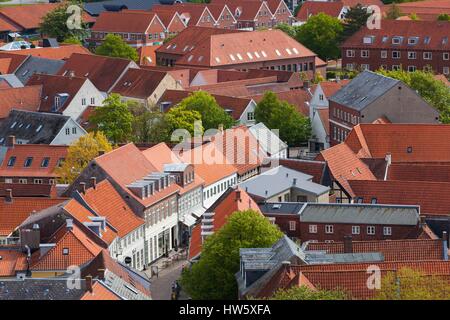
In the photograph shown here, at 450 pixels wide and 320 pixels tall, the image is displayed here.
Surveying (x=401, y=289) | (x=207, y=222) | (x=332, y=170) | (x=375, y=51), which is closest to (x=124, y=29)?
(x=375, y=51)

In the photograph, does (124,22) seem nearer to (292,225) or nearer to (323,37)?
(323,37)

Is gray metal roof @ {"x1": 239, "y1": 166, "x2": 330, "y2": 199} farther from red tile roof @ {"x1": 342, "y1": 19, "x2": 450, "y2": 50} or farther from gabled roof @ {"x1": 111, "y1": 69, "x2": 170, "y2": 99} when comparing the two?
red tile roof @ {"x1": 342, "y1": 19, "x2": 450, "y2": 50}

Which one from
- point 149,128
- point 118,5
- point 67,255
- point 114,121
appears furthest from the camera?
point 118,5

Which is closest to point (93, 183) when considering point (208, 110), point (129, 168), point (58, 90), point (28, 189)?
point (129, 168)

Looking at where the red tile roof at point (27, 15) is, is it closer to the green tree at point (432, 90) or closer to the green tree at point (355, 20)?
the green tree at point (355, 20)

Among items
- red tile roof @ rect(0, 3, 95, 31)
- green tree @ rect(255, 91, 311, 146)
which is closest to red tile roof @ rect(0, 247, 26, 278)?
green tree @ rect(255, 91, 311, 146)

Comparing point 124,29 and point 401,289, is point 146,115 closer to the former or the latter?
point 401,289
